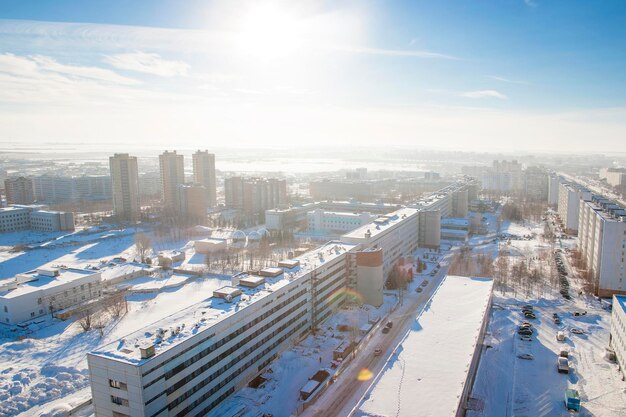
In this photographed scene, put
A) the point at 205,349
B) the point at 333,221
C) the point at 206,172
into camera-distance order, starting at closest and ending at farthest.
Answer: the point at 205,349, the point at 333,221, the point at 206,172

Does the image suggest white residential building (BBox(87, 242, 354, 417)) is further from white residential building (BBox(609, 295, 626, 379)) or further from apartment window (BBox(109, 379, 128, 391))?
white residential building (BBox(609, 295, 626, 379))

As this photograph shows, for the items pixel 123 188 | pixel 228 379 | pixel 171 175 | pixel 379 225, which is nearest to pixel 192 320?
pixel 228 379

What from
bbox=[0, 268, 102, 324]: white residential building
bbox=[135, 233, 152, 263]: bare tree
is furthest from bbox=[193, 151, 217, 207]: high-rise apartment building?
bbox=[0, 268, 102, 324]: white residential building

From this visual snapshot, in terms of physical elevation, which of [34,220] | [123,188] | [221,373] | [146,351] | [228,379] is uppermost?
[123,188]

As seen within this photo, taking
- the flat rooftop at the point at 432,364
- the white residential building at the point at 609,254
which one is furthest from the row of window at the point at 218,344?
the white residential building at the point at 609,254

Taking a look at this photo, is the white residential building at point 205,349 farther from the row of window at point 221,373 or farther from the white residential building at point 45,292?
the white residential building at point 45,292

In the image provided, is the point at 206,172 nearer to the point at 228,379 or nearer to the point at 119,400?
the point at 228,379
